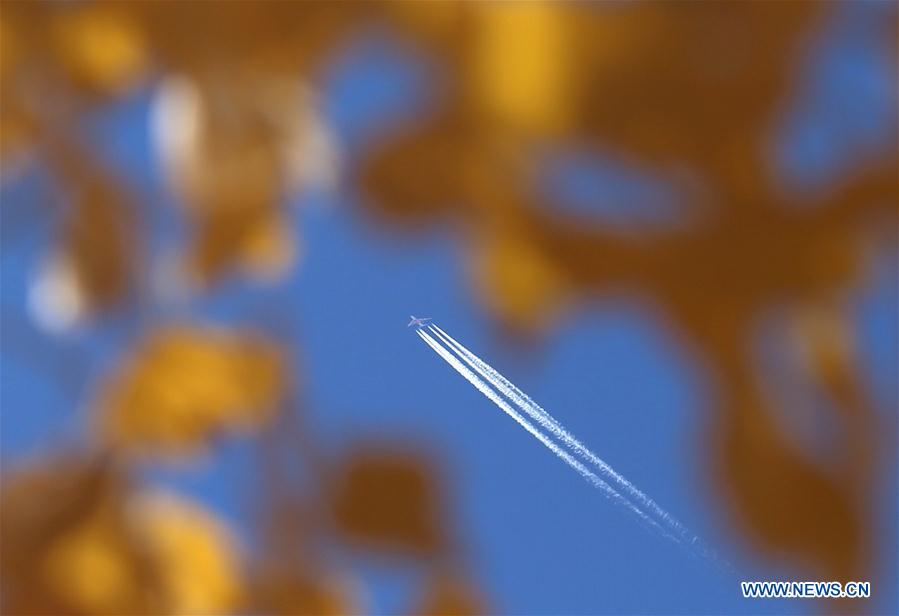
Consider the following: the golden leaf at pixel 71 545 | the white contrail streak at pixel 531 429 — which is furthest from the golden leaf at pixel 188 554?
the white contrail streak at pixel 531 429

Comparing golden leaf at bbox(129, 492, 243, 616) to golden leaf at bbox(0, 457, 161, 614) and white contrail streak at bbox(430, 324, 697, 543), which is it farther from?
white contrail streak at bbox(430, 324, 697, 543)

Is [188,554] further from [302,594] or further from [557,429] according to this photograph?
[557,429]

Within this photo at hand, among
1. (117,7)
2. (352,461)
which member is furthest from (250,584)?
(117,7)

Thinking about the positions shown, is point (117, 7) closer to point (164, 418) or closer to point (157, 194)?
point (157, 194)

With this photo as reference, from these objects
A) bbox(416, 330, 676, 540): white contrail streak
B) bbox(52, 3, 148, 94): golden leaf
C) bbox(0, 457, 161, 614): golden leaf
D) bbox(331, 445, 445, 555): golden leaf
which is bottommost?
bbox(0, 457, 161, 614): golden leaf

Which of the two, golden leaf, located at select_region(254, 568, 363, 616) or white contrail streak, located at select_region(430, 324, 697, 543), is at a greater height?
white contrail streak, located at select_region(430, 324, 697, 543)

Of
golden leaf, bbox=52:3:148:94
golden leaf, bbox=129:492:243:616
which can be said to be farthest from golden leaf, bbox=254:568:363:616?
golden leaf, bbox=52:3:148:94

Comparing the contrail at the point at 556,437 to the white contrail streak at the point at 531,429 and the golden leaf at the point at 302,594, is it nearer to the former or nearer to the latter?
the white contrail streak at the point at 531,429
